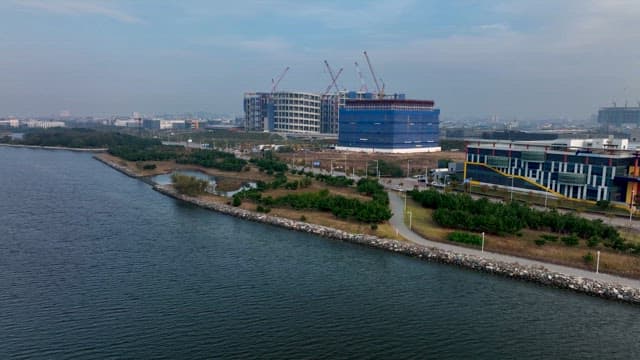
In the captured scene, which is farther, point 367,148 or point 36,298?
point 367,148

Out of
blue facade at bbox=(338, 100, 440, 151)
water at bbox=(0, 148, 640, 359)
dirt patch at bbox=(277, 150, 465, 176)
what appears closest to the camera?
water at bbox=(0, 148, 640, 359)

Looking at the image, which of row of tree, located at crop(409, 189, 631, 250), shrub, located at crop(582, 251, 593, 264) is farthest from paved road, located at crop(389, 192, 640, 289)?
row of tree, located at crop(409, 189, 631, 250)

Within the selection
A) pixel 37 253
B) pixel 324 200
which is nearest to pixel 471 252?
pixel 324 200

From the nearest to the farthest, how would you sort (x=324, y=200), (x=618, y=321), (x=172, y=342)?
(x=172, y=342)
(x=618, y=321)
(x=324, y=200)

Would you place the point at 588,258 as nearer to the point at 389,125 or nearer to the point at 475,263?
the point at 475,263

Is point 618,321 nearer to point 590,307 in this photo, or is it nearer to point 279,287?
point 590,307

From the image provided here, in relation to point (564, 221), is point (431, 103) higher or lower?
higher

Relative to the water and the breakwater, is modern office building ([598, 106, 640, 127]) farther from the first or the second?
the water
